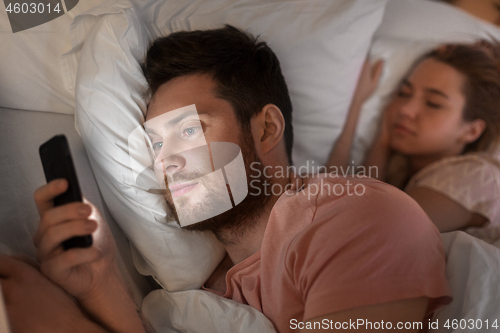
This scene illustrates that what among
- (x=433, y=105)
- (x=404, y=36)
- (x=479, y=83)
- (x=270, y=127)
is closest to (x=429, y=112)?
(x=433, y=105)

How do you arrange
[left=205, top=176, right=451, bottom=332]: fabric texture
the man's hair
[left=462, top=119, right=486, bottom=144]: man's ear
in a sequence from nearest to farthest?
1. [left=205, top=176, right=451, bottom=332]: fabric texture
2. the man's hair
3. [left=462, top=119, right=486, bottom=144]: man's ear

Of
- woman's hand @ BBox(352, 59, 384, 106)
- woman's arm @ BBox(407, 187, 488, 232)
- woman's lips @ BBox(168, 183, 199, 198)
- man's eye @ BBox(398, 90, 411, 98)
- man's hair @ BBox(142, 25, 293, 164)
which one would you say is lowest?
woman's arm @ BBox(407, 187, 488, 232)

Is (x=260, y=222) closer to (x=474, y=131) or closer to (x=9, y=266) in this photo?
(x=9, y=266)

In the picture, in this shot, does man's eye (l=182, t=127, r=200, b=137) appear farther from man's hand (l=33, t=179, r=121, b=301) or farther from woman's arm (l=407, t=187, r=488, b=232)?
woman's arm (l=407, t=187, r=488, b=232)

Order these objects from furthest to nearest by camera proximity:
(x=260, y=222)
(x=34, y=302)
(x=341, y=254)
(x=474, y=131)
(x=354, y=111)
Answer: (x=354, y=111), (x=474, y=131), (x=260, y=222), (x=341, y=254), (x=34, y=302)

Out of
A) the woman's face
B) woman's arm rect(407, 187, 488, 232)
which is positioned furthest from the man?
the woman's face

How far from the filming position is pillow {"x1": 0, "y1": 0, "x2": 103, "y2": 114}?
1.95 feet

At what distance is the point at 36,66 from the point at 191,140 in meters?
0.37

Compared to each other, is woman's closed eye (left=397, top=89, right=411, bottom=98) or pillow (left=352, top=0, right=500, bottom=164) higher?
pillow (left=352, top=0, right=500, bottom=164)

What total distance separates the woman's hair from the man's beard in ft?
1.64

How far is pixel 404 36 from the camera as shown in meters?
0.85

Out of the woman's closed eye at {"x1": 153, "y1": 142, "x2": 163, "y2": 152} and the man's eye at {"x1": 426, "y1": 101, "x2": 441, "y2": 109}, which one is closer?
the woman's closed eye at {"x1": 153, "y1": 142, "x2": 163, "y2": 152}

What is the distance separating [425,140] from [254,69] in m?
0.45


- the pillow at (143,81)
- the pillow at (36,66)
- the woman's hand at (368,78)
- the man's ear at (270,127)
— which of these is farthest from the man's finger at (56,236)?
the woman's hand at (368,78)
